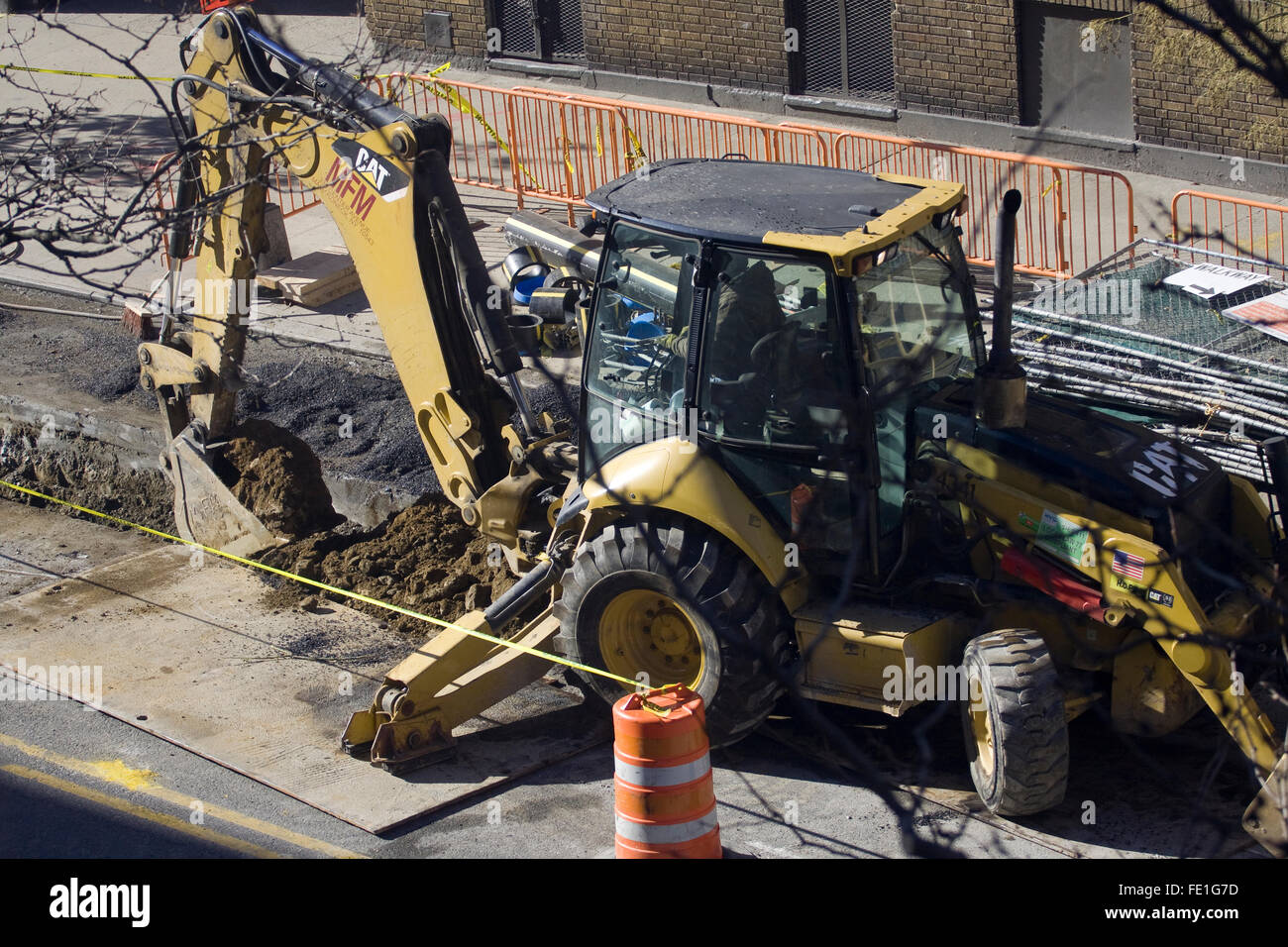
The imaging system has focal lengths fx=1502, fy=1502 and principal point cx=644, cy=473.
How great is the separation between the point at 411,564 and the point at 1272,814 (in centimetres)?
501

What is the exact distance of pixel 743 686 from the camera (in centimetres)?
680

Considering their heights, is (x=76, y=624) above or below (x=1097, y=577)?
below

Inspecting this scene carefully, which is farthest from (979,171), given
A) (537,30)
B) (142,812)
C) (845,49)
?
(142,812)

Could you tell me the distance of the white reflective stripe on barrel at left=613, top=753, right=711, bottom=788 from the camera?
239 inches

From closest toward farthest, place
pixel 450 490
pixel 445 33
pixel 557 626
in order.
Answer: pixel 557 626 → pixel 450 490 → pixel 445 33

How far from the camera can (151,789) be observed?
23.3ft

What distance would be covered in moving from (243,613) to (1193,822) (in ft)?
17.4

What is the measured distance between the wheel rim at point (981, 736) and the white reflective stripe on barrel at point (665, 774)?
1191mm

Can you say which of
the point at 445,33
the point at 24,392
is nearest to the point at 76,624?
the point at 24,392

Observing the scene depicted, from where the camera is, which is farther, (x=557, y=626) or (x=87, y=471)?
(x=87, y=471)

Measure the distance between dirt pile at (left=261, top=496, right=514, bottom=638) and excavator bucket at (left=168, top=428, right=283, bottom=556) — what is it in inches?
7.2

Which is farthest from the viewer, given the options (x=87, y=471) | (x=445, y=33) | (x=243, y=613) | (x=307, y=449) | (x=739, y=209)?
(x=445, y=33)
